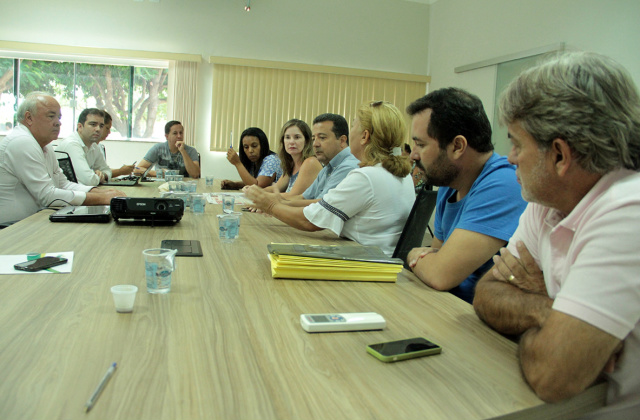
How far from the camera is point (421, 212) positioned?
206 centimetres

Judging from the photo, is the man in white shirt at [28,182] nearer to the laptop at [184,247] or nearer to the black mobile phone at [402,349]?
the laptop at [184,247]

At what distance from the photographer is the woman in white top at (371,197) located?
209 centimetres

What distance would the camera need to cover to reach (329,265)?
1372mm

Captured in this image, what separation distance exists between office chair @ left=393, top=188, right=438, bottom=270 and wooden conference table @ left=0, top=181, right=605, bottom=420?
25.6 inches

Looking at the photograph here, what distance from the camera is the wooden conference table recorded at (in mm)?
690

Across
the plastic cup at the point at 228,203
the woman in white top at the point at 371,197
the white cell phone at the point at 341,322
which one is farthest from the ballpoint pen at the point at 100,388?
the plastic cup at the point at 228,203

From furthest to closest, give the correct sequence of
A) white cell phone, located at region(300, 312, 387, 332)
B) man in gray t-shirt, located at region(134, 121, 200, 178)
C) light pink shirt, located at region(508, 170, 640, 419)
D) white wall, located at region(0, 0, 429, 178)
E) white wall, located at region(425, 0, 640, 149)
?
white wall, located at region(0, 0, 429, 178) < man in gray t-shirt, located at region(134, 121, 200, 178) < white wall, located at region(425, 0, 640, 149) < white cell phone, located at region(300, 312, 387, 332) < light pink shirt, located at region(508, 170, 640, 419)

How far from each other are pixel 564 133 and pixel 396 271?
2.12 ft

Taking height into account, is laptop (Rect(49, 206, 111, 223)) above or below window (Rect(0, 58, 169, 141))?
below

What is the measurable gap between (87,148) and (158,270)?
3923 millimetres

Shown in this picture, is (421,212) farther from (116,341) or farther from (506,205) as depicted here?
(116,341)

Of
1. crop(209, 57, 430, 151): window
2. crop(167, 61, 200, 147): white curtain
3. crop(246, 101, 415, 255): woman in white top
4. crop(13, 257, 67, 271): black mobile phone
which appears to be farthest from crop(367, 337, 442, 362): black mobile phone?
crop(167, 61, 200, 147): white curtain

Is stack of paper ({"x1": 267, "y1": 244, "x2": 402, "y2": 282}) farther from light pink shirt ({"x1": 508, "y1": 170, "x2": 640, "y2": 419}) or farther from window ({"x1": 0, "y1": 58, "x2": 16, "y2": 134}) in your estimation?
window ({"x1": 0, "y1": 58, "x2": 16, "y2": 134})

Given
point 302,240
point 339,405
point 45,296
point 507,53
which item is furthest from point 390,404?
point 507,53
